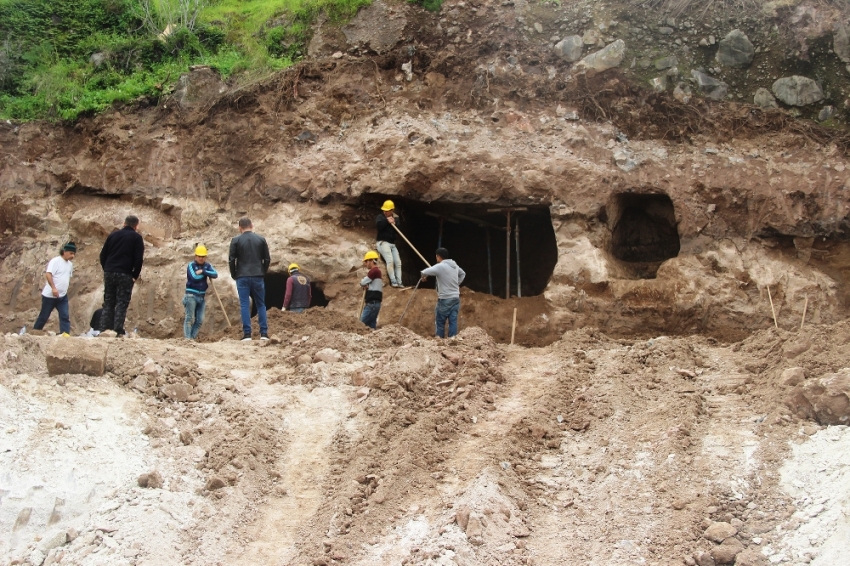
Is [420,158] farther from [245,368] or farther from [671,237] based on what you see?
[245,368]

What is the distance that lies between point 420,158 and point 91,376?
22.9 ft

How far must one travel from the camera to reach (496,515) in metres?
5.77

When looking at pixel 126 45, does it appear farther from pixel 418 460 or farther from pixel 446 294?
pixel 418 460

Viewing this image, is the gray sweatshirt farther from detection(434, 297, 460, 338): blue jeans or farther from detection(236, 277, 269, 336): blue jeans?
detection(236, 277, 269, 336): blue jeans

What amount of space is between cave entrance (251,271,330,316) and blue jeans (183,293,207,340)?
8.03ft

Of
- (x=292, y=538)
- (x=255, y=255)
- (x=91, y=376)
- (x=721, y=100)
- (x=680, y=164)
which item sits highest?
(x=721, y=100)

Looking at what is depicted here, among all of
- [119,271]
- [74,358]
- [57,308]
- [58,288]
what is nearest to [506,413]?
[74,358]

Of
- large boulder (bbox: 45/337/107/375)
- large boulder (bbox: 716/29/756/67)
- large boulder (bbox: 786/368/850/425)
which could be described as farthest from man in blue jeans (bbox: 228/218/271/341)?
large boulder (bbox: 716/29/756/67)

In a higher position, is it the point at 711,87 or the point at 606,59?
the point at 606,59

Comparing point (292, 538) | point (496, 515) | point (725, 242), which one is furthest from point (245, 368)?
point (725, 242)

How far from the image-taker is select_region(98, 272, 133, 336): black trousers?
9.81 m

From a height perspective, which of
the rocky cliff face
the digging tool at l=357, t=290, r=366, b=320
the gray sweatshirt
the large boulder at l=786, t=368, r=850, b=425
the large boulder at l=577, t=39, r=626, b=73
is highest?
the large boulder at l=577, t=39, r=626, b=73

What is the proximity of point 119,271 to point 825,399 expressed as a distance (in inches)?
296

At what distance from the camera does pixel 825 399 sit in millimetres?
6344
